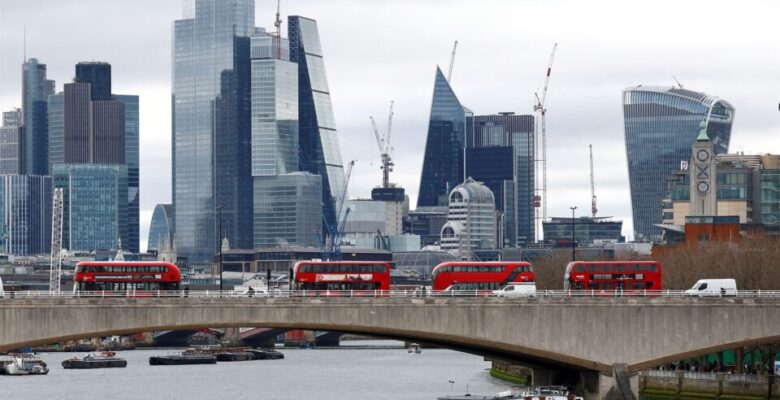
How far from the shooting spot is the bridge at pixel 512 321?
120 metres

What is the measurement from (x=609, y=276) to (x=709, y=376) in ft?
37.3

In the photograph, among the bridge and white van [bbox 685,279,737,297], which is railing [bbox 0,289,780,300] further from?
white van [bbox 685,279,737,297]

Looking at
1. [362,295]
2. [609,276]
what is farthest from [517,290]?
[609,276]

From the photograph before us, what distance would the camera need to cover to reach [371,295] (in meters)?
126

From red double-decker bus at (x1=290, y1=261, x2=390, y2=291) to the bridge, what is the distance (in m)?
20.1

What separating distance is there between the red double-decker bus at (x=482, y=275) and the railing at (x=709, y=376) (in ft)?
41.7

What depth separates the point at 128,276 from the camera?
145 m

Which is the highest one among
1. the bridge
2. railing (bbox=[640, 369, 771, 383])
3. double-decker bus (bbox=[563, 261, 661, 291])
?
double-decker bus (bbox=[563, 261, 661, 291])

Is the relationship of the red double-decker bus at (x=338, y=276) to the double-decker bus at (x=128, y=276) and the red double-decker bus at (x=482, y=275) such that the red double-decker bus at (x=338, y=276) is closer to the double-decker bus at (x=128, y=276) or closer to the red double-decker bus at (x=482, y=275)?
the red double-decker bus at (x=482, y=275)

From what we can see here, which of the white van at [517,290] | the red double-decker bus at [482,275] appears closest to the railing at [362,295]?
the white van at [517,290]

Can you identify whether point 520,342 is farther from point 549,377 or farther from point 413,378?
point 413,378

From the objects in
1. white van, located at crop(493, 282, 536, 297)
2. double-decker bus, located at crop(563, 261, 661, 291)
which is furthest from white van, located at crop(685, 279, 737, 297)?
white van, located at crop(493, 282, 536, 297)

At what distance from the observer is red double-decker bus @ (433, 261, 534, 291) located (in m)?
147

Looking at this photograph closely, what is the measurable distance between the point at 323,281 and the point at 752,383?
1303 inches
